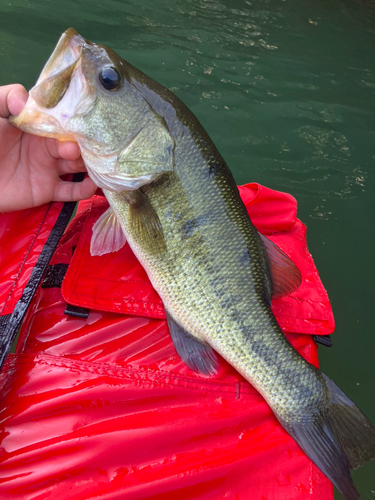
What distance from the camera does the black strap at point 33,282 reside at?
4.45ft

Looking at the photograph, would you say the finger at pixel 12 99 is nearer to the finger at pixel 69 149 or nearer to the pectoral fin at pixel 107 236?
the finger at pixel 69 149

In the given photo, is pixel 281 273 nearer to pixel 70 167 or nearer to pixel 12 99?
pixel 70 167

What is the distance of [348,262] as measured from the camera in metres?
3.10

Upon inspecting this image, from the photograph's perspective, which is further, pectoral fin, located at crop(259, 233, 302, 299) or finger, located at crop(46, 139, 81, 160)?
pectoral fin, located at crop(259, 233, 302, 299)

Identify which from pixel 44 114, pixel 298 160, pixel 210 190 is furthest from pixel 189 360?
pixel 298 160

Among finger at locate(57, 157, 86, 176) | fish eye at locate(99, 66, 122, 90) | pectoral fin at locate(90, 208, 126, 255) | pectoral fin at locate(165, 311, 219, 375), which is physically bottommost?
pectoral fin at locate(165, 311, 219, 375)

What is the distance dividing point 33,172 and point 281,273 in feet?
4.34

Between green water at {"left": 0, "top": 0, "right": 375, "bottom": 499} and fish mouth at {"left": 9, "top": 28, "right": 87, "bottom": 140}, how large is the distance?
2.37 meters

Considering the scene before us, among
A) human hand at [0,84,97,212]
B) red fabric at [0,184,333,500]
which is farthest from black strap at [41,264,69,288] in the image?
human hand at [0,84,97,212]

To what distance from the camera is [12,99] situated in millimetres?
1503

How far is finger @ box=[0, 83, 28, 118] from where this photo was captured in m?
1.50

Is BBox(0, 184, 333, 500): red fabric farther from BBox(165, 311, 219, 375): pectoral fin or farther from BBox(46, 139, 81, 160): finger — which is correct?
BBox(46, 139, 81, 160): finger

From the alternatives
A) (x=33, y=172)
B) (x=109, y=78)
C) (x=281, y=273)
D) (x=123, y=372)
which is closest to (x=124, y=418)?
(x=123, y=372)

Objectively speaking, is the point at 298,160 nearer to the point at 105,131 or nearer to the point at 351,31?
the point at 105,131
